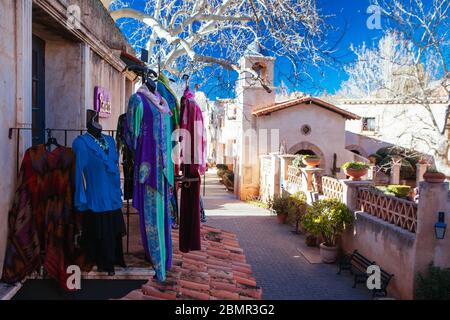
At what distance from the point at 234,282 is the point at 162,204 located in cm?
113

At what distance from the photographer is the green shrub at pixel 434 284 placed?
7.73 m

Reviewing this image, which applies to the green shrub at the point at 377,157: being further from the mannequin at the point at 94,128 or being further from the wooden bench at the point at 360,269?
the mannequin at the point at 94,128

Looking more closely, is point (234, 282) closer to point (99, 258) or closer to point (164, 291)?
point (164, 291)

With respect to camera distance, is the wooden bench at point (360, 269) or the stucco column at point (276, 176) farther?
the stucco column at point (276, 176)

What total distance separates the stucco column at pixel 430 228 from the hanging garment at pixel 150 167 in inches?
243

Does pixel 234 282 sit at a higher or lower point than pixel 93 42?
lower

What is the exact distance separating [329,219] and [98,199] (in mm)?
8947

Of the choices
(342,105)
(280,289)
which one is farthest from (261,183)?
(280,289)

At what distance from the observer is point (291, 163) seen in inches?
729

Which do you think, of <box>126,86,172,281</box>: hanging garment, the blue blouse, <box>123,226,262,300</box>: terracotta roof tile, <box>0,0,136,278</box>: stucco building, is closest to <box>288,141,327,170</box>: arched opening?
<box>0,0,136,278</box>: stucco building

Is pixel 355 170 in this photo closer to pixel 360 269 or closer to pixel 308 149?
pixel 360 269

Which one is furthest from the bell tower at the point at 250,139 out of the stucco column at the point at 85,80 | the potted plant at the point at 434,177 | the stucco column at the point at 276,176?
the stucco column at the point at 85,80

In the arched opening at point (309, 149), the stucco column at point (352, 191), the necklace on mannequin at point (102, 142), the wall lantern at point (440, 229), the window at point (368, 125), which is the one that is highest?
the window at point (368, 125)

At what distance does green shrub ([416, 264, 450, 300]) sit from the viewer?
773cm
